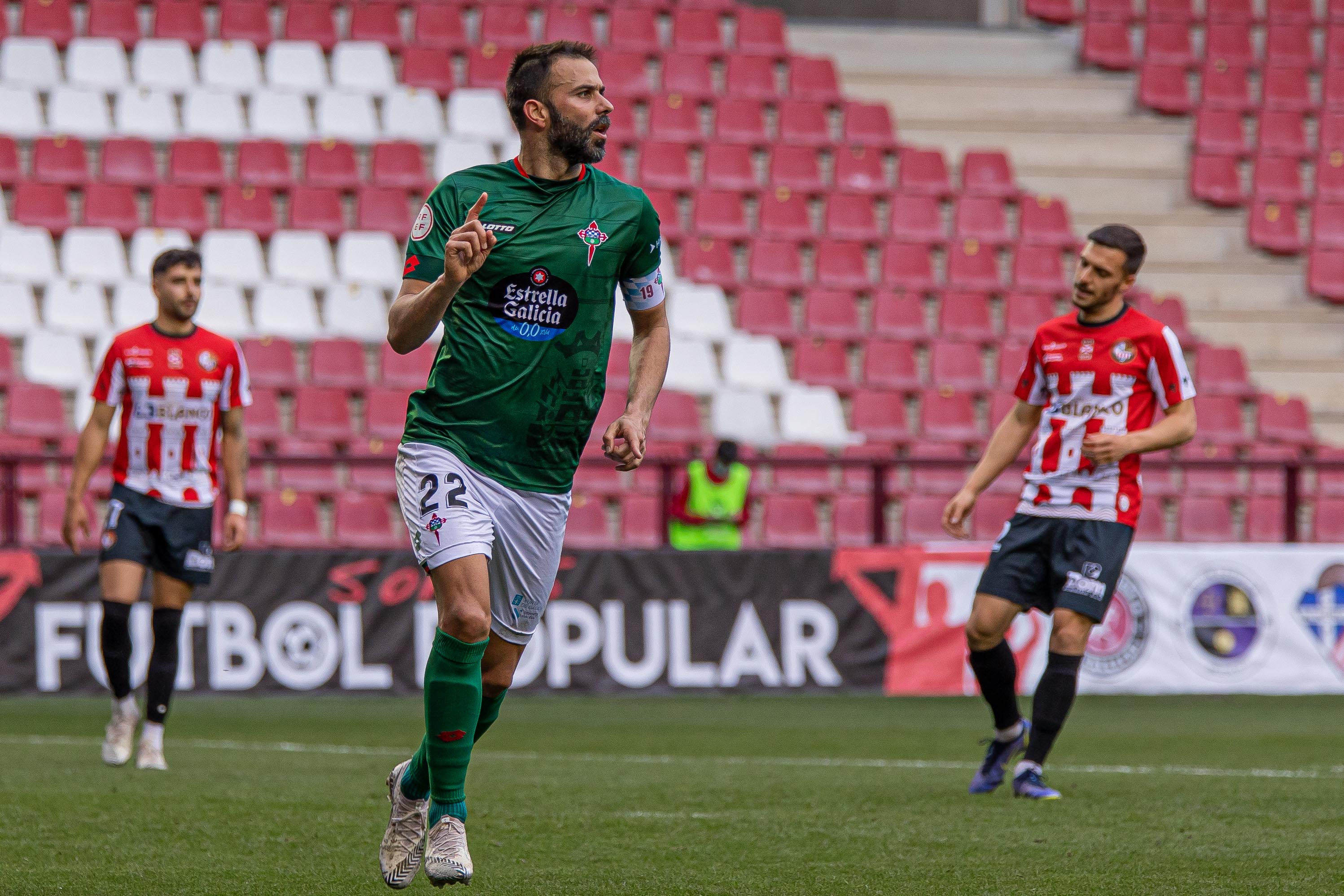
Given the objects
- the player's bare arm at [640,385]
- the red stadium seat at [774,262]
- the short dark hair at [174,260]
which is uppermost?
the red stadium seat at [774,262]

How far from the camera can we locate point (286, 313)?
578 inches

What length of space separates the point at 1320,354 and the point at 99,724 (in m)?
12.5

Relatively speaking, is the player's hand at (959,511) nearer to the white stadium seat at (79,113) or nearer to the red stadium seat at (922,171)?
the red stadium seat at (922,171)

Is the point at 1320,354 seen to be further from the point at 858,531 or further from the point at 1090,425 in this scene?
the point at 1090,425

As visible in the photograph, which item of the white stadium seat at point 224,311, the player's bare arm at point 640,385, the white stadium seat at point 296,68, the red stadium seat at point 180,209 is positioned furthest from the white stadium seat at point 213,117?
the player's bare arm at point 640,385

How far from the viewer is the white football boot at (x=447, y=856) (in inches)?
156

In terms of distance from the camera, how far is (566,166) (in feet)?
14.5

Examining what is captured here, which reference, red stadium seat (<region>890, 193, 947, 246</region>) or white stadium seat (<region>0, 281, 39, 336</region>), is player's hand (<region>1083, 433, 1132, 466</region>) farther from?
red stadium seat (<region>890, 193, 947, 246</region>)

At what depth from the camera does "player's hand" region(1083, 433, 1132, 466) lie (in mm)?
6031

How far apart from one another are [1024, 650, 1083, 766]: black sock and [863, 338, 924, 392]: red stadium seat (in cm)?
904

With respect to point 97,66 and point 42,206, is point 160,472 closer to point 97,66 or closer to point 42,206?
point 42,206

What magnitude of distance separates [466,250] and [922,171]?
14321 mm

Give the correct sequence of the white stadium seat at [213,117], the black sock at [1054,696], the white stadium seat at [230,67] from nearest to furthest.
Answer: the black sock at [1054,696] < the white stadium seat at [213,117] < the white stadium seat at [230,67]

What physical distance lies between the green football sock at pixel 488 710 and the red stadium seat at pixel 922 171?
13522 millimetres
